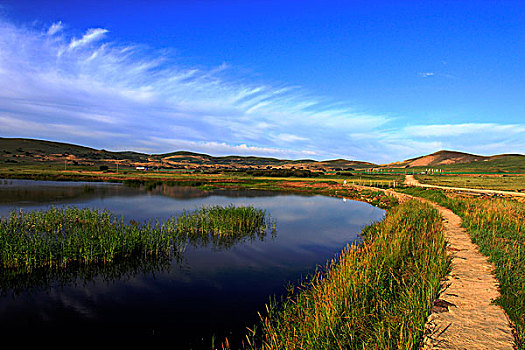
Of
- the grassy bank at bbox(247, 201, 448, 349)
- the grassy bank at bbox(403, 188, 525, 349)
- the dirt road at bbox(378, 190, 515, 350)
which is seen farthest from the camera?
the grassy bank at bbox(403, 188, 525, 349)

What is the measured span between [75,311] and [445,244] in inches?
580

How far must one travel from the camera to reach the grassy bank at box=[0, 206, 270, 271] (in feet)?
41.2

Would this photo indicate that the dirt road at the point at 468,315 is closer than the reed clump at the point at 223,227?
Yes

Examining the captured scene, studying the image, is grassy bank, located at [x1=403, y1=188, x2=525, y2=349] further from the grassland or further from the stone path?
the grassland

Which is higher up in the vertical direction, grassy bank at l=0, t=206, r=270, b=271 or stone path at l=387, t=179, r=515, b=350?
stone path at l=387, t=179, r=515, b=350

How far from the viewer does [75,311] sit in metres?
9.70

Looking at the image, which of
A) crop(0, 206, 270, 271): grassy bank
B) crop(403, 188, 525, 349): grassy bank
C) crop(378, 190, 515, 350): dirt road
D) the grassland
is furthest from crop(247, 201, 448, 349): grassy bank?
the grassland

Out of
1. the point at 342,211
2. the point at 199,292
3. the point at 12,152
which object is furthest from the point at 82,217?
the point at 12,152

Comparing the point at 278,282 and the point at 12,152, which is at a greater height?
the point at 12,152

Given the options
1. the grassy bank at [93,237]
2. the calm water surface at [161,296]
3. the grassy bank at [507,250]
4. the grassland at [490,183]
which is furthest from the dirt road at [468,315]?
the grassland at [490,183]

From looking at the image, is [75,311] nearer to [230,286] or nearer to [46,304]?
[46,304]

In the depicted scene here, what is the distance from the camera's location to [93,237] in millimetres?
14727

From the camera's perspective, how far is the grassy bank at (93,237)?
1257 cm

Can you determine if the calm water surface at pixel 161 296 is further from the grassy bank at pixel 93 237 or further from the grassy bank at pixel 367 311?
the grassy bank at pixel 367 311
